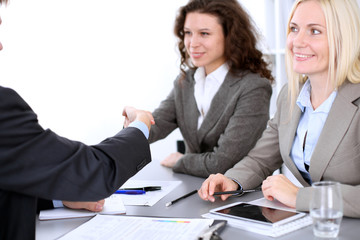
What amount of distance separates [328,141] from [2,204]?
117 cm

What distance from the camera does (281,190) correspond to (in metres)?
1.60

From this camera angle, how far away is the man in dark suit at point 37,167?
4.00ft

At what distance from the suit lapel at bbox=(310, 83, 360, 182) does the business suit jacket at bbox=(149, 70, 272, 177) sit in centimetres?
62

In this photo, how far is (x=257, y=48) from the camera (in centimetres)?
286

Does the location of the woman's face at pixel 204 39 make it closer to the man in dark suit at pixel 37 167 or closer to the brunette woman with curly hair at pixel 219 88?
the brunette woman with curly hair at pixel 219 88

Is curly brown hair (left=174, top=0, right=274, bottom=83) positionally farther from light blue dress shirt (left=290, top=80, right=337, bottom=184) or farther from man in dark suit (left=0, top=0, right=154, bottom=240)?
man in dark suit (left=0, top=0, right=154, bottom=240)

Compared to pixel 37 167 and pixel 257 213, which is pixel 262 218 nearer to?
pixel 257 213

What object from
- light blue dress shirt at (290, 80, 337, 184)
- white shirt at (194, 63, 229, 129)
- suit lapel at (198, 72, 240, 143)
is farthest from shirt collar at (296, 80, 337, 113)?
white shirt at (194, 63, 229, 129)

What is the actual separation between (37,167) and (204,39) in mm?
1617

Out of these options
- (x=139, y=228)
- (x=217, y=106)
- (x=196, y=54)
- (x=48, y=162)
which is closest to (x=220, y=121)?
(x=217, y=106)

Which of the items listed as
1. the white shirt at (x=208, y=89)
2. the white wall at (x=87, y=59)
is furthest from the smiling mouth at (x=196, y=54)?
the white wall at (x=87, y=59)

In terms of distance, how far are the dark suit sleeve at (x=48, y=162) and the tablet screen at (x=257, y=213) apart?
368 millimetres

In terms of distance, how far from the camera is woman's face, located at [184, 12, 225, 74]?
2.66m

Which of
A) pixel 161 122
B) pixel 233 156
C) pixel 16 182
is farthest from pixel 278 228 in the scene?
pixel 161 122
